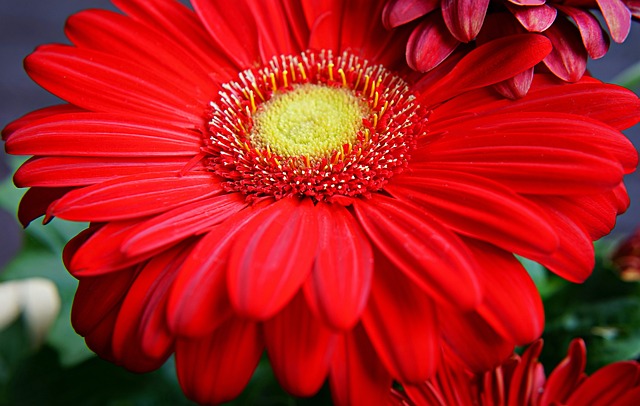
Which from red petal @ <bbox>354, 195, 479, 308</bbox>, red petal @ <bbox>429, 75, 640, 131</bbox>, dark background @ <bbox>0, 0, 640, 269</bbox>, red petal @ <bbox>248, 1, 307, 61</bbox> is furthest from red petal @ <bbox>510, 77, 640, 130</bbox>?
dark background @ <bbox>0, 0, 640, 269</bbox>

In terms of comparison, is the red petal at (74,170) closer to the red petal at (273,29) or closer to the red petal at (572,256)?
the red petal at (273,29)

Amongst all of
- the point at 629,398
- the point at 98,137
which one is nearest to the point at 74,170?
the point at 98,137

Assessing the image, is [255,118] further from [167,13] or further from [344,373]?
[344,373]

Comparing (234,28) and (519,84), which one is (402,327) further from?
(234,28)

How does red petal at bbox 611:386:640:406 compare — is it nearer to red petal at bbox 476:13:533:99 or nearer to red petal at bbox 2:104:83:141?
red petal at bbox 476:13:533:99

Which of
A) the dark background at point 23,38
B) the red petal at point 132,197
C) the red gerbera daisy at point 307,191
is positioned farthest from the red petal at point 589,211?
the dark background at point 23,38

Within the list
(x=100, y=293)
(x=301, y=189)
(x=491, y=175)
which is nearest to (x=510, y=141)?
(x=491, y=175)
